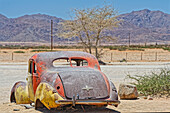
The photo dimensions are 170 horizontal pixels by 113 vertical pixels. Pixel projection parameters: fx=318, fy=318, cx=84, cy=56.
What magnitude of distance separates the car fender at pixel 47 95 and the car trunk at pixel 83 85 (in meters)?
0.29

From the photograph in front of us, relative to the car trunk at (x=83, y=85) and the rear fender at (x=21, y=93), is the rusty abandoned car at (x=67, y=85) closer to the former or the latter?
the car trunk at (x=83, y=85)

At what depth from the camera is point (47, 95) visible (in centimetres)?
776

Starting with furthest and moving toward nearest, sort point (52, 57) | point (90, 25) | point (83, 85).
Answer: point (90, 25) → point (52, 57) → point (83, 85)

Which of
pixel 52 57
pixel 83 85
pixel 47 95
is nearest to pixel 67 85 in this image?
pixel 83 85

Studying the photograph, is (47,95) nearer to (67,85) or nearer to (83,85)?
(67,85)

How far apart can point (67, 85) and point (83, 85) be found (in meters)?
0.41

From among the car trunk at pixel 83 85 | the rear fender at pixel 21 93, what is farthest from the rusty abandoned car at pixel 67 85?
the rear fender at pixel 21 93

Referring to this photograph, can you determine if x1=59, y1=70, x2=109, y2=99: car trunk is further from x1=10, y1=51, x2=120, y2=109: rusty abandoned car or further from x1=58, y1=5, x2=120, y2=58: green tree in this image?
x1=58, y1=5, x2=120, y2=58: green tree

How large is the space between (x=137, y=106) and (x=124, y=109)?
0.70 metres

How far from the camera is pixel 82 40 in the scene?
123 ft

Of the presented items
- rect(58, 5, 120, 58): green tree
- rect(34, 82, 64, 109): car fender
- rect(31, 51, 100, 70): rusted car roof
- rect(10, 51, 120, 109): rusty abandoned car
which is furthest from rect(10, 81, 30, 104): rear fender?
rect(58, 5, 120, 58): green tree

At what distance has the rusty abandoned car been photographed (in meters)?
7.59

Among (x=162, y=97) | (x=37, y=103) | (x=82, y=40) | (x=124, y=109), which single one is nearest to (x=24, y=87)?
(x=37, y=103)

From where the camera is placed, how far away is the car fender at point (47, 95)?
24.8ft
